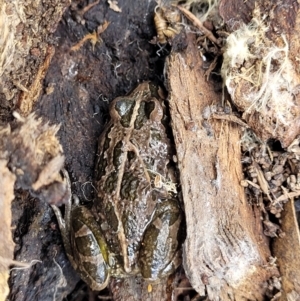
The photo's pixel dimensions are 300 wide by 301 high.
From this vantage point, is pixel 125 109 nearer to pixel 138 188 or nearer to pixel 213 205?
pixel 138 188

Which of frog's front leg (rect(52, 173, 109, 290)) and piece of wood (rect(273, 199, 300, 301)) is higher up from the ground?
frog's front leg (rect(52, 173, 109, 290))

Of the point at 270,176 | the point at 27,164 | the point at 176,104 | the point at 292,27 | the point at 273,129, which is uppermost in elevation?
the point at 27,164

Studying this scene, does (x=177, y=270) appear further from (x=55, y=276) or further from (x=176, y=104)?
(x=176, y=104)

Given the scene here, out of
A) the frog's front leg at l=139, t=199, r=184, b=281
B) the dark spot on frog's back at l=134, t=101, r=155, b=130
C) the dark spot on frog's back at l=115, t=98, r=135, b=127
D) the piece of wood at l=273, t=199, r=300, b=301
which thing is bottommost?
the piece of wood at l=273, t=199, r=300, b=301

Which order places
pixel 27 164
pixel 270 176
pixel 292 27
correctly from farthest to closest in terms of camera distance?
pixel 270 176 → pixel 292 27 → pixel 27 164

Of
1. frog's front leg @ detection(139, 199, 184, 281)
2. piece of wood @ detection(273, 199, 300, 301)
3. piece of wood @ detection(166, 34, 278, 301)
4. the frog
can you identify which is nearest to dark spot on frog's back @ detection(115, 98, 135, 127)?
the frog

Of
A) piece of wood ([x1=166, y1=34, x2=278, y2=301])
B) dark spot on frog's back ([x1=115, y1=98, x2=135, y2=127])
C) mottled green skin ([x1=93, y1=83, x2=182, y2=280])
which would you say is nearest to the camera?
piece of wood ([x1=166, y1=34, x2=278, y2=301])

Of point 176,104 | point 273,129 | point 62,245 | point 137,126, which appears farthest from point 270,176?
point 62,245

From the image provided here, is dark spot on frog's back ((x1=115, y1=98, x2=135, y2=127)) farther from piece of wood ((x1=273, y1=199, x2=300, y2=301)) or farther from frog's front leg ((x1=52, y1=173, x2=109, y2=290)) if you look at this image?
piece of wood ((x1=273, y1=199, x2=300, y2=301))
